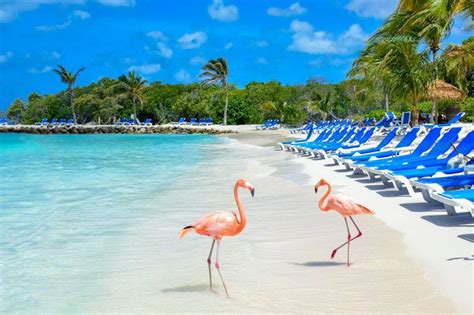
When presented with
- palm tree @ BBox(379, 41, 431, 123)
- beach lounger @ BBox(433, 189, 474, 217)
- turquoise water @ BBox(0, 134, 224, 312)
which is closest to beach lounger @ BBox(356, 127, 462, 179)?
beach lounger @ BBox(433, 189, 474, 217)

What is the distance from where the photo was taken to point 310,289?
170 inches

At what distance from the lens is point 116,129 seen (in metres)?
57.3

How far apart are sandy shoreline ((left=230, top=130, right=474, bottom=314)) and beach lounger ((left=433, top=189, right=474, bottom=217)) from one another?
0.12 m

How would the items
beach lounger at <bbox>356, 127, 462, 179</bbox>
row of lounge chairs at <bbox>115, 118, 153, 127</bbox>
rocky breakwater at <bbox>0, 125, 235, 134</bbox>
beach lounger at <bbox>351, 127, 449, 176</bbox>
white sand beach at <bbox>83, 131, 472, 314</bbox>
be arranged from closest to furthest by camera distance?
white sand beach at <bbox>83, 131, 472, 314</bbox> < beach lounger at <bbox>356, 127, 462, 179</bbox> < beach lounger at <bbox>351, 127, 449, 176</bbox> < rocky breakwater at <bbox>0, 125, 235, 134</bbox> < row of lounge chairs at <bbox>115, 118, 153, 127</bbox>

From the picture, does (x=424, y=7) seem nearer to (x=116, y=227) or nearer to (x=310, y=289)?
(x=116, y=227)

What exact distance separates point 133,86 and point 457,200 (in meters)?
57.3

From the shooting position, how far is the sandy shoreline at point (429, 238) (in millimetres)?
4199

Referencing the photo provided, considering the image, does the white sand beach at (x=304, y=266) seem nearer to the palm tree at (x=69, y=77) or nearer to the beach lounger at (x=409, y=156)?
the beach lounger at (x=409, y=156)

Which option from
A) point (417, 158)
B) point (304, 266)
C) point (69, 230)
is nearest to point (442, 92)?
point (417, 158)

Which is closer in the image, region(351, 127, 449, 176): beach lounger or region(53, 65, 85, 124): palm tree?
region(351, 127, 449, 176): beach lounger

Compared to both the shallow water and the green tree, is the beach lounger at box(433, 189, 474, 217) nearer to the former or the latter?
the shallow water

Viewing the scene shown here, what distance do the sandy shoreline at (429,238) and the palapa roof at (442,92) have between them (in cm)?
1396

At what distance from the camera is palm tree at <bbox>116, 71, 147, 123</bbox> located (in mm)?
60625

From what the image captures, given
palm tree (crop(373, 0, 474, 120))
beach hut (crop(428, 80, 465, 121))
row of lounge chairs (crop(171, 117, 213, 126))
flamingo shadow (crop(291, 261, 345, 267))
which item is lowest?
flamingo shadow (crop(291, 261, 345, 267))
